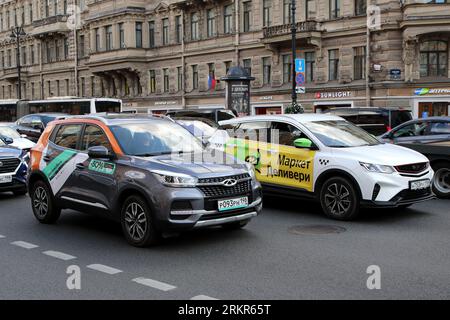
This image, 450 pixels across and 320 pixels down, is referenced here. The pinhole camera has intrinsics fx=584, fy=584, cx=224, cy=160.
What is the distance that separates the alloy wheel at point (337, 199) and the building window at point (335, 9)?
25306 millimetres

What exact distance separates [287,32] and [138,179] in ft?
90.9

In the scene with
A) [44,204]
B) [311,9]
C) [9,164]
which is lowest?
[44,204]

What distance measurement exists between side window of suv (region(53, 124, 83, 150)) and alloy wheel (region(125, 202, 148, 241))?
180 centimetres

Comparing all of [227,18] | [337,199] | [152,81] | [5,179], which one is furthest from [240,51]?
[337,199]

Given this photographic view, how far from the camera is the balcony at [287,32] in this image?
1299 inches

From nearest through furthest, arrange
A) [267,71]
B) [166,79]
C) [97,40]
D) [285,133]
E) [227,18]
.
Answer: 1. [285,133]
2. [267,71]
3. [227,18]
4. [166,79]
5. [97,40]

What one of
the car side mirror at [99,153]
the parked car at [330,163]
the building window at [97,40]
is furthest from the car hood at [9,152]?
the building window at [97,40]

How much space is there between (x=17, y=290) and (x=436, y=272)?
4.38m

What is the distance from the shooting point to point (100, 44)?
47.5 metres

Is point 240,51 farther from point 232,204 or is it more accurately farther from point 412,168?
point 232,204

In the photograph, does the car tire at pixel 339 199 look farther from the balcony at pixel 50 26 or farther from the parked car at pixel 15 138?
the balcony at pixel 50 26

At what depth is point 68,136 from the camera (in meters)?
9.16
